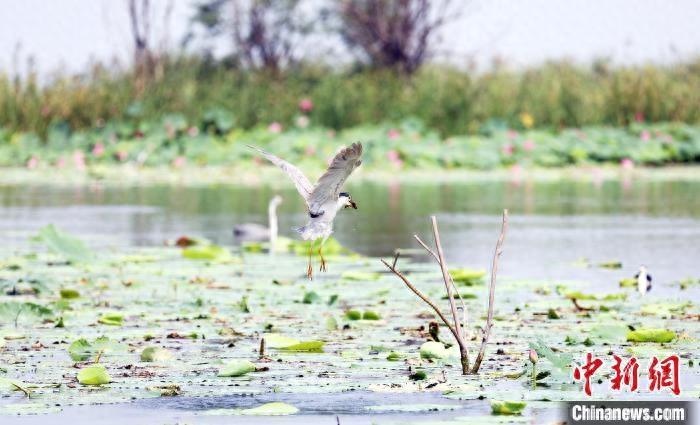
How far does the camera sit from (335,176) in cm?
539

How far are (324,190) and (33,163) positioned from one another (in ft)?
60.0

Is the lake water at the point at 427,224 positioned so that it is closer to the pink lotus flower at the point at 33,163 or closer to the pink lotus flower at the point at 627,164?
the pink lotus flower at the point at 627,164

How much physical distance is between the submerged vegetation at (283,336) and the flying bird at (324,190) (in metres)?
0.59

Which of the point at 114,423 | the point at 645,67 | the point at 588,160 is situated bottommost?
the point at 114,423

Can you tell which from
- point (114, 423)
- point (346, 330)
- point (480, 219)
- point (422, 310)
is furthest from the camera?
point (480, 219)

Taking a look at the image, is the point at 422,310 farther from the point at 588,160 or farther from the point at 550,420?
the point at 588,160

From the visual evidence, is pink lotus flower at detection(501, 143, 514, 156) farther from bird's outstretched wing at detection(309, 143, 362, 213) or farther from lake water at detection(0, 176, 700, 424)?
bird's outstretched wing at detection(309, 143, 362, 213)

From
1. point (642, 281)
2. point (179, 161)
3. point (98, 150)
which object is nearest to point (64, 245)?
point (642, 281)

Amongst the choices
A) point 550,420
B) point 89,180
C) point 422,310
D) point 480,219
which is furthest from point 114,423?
point 89,180

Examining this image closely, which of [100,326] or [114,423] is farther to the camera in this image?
[100,326]

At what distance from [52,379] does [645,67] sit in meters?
23.4

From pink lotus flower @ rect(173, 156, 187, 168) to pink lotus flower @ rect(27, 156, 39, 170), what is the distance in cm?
211

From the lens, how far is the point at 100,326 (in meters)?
7.41
